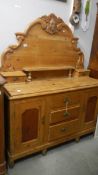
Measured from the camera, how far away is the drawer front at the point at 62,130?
1.93 meters

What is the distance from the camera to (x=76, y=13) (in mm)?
2225

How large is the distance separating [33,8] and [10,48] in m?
0.55

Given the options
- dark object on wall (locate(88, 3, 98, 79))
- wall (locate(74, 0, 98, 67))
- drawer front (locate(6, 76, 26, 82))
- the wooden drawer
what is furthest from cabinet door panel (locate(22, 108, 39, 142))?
wall (locate(74, 0, 98, 67))

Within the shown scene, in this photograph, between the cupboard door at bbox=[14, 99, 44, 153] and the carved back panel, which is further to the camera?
the carved back panel

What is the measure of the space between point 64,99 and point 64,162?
71 cm

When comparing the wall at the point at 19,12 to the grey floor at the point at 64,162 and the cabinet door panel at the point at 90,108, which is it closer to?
the cabinet door panel at the point at 90,108

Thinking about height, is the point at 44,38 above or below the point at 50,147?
above

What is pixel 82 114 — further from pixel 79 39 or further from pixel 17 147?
pixel 79 39

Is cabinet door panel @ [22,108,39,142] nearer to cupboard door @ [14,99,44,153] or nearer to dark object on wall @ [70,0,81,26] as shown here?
cupboard door @ [14,99,44,153]

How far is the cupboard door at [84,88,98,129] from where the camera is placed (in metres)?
2.12

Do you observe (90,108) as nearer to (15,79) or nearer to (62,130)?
(62,130)

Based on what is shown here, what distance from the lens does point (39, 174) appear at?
1.70 m

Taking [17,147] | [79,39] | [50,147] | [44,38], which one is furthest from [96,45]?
[17,147]

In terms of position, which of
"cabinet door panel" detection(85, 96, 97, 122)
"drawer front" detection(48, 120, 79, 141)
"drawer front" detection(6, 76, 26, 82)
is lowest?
"drawer front" detection(48, 120, 79, 141)
